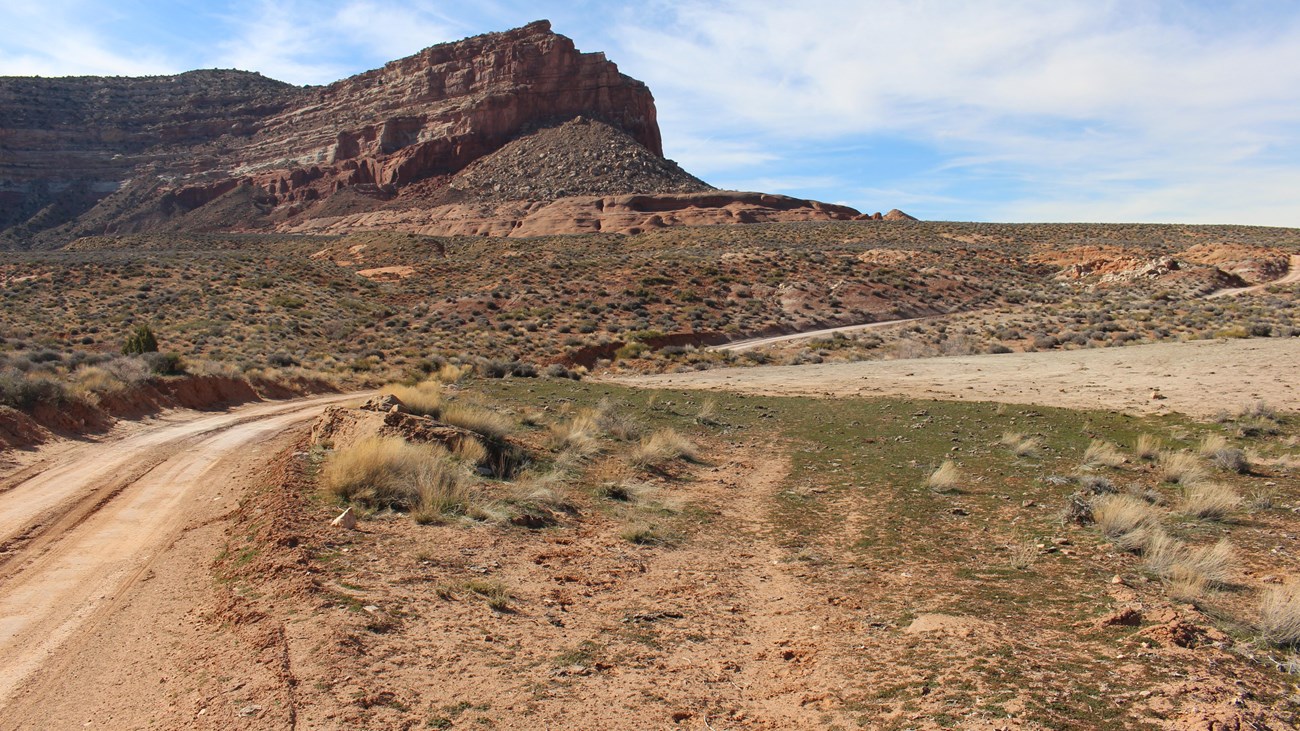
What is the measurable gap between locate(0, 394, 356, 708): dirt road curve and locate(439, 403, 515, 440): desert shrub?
141 inches

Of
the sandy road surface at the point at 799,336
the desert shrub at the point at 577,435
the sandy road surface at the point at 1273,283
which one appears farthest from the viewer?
the sandy road surface at the point at 1273,283

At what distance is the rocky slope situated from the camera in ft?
334

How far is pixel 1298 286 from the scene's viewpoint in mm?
49906

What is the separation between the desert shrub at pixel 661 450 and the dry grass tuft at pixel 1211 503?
7948 millimetres

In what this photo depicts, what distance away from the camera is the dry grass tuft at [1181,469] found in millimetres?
11359

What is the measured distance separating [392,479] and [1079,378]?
20.1 meters

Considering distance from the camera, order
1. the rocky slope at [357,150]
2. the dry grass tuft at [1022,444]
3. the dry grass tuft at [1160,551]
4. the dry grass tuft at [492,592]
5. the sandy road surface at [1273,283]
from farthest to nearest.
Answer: the rocky slope at [357,150] → the sandy road surface at [1273,283] → the dry grass tuft at [1022,444] → the dry grass tuft at [1160,551] → the dry grass tuft at [492,592]

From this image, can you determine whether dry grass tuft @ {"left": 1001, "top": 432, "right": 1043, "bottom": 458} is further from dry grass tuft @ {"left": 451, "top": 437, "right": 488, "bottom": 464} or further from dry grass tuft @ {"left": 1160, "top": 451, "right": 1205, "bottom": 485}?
dry grass tuft @ {"left": 451, "top": 437, "right": 488, "bottom": 464}

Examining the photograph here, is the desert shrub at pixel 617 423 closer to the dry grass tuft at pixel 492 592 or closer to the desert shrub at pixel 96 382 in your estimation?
the dry grass tuft at pixel 492 592

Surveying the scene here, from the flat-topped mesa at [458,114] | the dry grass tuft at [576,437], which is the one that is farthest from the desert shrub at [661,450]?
the flat-topped mesa at [458,114]

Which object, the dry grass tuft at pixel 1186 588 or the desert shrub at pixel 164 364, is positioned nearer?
the dry grass tuft at pixel 1186 588

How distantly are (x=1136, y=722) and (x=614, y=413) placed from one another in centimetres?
1349

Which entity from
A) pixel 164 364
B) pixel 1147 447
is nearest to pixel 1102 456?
pixel 1147 447

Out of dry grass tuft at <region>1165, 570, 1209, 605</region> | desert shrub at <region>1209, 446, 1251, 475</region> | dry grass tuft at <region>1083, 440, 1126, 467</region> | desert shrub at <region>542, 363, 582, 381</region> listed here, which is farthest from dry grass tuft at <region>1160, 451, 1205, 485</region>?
desert shrub at <region>542, 363, 582, 381</region>
